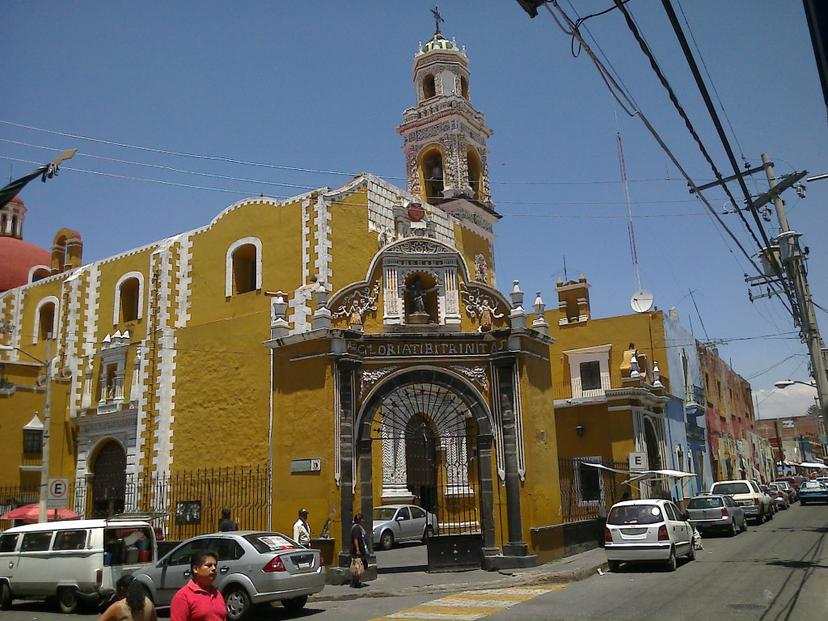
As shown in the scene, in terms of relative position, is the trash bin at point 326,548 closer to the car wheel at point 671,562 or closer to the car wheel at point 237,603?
the car wheel at point 237,603

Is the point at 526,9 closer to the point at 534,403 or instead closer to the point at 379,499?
the point at 534,403

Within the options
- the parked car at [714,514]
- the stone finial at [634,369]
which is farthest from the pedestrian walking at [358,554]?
the stone finial at [634,369]

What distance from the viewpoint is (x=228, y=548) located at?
12.2 m

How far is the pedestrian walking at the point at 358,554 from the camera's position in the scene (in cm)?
1474

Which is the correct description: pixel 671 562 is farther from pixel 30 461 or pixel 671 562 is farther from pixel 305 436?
pixel 30 461

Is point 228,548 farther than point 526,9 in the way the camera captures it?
Yes

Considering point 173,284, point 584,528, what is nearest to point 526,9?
point 584,528

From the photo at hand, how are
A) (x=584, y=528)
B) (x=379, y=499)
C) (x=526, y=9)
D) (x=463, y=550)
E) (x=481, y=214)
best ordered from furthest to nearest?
(x=481, y=214) → (x=379, y=499) → (x=584, y=528) → (x=463, y=550) → (x=526, y=9)

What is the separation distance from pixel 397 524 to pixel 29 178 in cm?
1512

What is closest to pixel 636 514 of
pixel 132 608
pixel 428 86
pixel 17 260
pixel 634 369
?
pixel 634 369

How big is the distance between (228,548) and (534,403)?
8.38 metres

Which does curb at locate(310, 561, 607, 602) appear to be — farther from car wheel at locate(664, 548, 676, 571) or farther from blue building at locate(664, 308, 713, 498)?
blue building at locate(664, 308, 713, 498)

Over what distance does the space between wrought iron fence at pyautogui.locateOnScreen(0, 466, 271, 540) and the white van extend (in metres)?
2.89

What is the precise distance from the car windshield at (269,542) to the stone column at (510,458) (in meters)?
5.59
